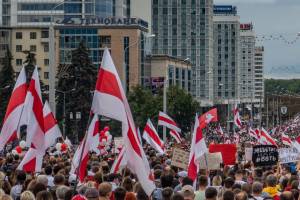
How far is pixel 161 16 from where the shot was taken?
19500 cm

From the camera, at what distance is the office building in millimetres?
140500

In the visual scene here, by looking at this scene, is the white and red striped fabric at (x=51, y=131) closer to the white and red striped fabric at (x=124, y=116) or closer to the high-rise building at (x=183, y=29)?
the white and red striped fabric at (x=124, y=116)

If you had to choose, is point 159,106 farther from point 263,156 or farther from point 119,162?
point 119,162

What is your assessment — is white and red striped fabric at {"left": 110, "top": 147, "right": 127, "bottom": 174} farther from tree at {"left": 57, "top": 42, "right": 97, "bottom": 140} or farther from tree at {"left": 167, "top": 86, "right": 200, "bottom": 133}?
tree at {"left": 167, "top": 86, "right": 200, "bottom": 133}

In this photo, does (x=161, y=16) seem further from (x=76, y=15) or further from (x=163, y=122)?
(x=163, y=122)

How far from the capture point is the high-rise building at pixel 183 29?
19425 cm

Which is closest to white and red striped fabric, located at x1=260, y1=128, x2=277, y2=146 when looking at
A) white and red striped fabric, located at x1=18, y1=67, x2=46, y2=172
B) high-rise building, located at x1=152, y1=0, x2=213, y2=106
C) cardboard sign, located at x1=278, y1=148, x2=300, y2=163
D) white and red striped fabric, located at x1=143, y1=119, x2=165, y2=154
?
white and red striped fabric, located at x1=143, y1=119, x2=165, y2=154

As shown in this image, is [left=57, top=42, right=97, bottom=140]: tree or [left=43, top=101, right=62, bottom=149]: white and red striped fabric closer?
[left=43, top=101, right=62, bottom=149]: white and red striped fabric

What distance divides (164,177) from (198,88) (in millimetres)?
182912

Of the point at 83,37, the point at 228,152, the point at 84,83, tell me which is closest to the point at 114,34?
the point at 83,37

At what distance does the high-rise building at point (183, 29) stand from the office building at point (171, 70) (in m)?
27.8

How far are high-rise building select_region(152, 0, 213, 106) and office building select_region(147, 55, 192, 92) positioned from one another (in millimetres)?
27814

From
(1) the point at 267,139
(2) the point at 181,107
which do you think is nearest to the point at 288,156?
(1) the point at 267,139

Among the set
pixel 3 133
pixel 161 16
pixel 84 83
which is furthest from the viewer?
pixel 161 16
